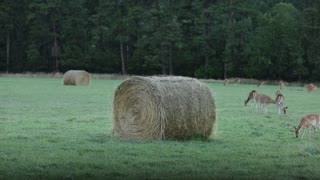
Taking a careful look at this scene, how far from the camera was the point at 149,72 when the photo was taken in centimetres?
8062

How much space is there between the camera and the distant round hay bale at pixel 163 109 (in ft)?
53.0

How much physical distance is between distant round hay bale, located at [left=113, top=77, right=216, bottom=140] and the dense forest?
2106 inches

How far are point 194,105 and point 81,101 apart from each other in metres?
15.6

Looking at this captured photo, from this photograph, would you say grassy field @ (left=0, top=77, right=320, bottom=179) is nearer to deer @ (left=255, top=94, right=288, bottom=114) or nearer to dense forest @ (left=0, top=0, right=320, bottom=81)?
deer @ (left=255, top=94, right=288, bottom=114)

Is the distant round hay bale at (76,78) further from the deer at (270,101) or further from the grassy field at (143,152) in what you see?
the grassy field at (143,152)

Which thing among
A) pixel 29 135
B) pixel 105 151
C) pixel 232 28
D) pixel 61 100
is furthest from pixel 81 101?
pixel 232 28

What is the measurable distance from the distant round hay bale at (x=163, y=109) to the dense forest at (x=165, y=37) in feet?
175

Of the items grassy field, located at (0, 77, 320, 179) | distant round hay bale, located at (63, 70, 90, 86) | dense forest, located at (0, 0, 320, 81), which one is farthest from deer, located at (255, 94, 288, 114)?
dense forest, located at (0, 0, 320, 81)

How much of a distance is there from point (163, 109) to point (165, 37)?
201 feet

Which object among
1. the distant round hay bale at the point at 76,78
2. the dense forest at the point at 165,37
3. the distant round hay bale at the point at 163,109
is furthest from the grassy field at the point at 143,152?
the dense forest at the point at 165,37

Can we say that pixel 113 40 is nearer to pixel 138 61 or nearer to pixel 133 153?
pixel 138 61

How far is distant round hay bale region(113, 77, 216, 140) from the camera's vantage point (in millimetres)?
16141

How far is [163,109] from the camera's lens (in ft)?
52.6

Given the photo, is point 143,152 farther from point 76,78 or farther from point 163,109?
point 76,78
